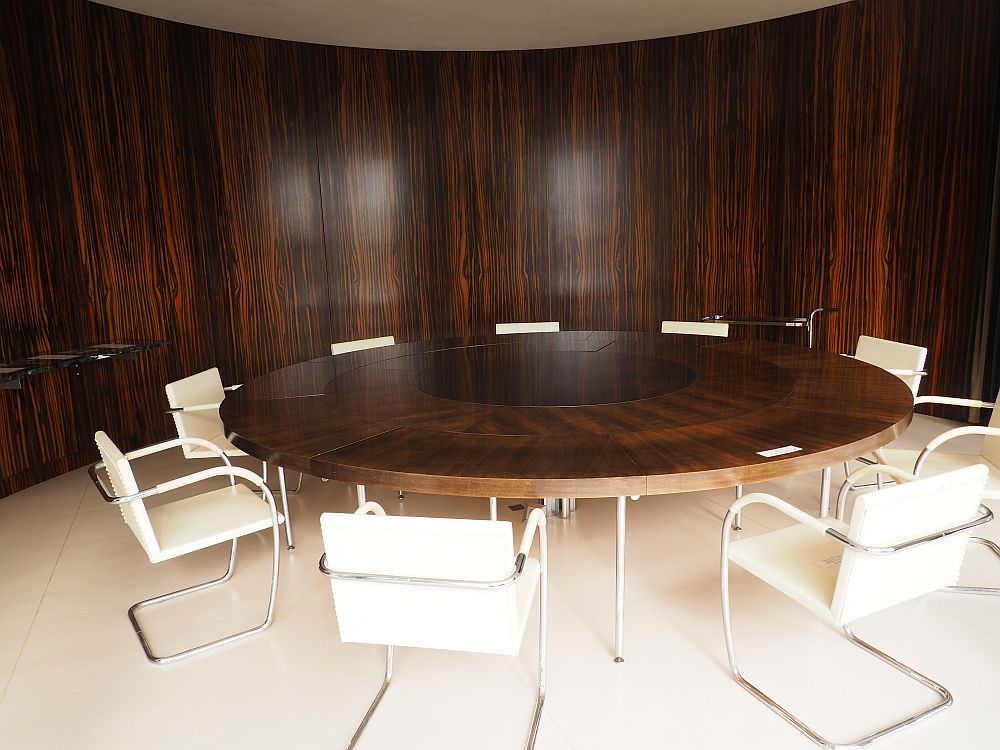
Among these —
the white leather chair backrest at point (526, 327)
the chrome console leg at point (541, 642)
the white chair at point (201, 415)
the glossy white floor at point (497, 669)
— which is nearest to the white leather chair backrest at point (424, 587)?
the chrome console leg at point (541, 642)

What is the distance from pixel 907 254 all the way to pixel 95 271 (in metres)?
5.95

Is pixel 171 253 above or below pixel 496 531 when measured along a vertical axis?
above

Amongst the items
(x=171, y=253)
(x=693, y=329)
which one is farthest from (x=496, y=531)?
(x=171, y=253)

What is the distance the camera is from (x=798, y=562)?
2195mm

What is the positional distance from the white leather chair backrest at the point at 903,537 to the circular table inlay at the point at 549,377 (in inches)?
49.1

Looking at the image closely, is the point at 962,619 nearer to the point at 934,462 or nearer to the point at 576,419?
the point at 934,462

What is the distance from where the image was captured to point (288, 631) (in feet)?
8.88

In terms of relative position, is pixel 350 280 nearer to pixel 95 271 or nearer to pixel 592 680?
pixel 95 271

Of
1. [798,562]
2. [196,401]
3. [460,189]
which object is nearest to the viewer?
[798,562]

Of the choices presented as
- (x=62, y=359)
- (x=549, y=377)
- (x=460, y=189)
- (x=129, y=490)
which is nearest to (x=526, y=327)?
(x=460, y=189)

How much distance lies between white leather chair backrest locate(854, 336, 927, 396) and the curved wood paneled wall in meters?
1.67

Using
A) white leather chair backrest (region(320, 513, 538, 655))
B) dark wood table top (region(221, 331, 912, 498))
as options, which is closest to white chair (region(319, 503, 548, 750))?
white leather chair backrest (region(320, 513, 538, 655))

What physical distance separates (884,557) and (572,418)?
116 centimetres

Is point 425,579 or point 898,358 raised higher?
point 898,358
